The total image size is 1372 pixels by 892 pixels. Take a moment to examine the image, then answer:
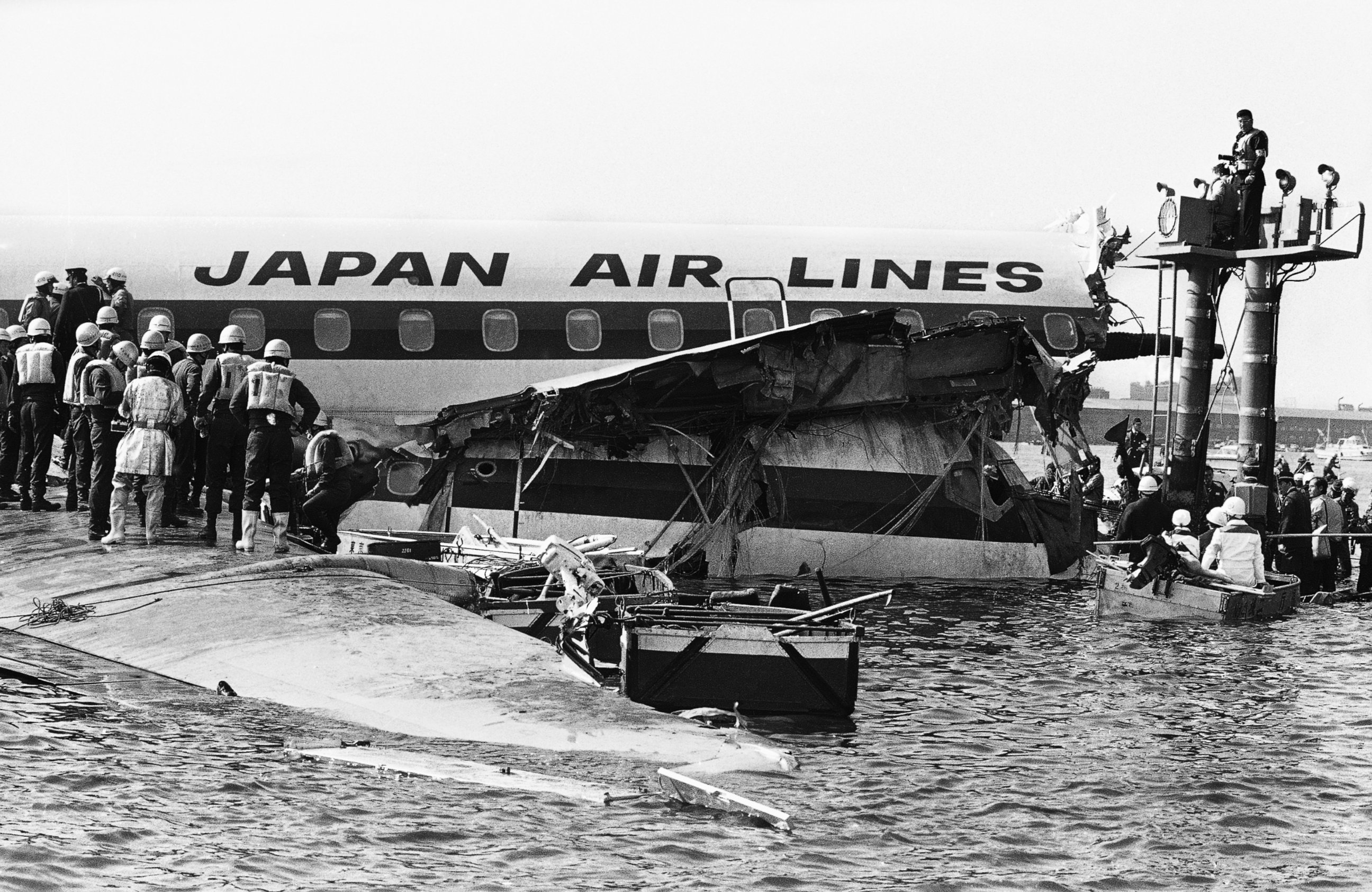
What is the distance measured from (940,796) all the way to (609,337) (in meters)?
15.0

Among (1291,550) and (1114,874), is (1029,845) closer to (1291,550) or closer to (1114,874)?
(1114,874)

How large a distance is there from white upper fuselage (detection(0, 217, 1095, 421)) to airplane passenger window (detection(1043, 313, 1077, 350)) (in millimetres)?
1231

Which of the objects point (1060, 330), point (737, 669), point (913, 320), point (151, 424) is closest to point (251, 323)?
point (151, 424)

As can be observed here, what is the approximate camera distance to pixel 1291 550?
1046 inches

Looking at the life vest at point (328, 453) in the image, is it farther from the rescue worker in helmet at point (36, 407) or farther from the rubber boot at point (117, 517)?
the rescue worker in helmet at point (36, 407)

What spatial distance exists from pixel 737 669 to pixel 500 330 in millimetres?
13062

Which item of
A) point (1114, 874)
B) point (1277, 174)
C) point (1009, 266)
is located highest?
point (1277, 174)

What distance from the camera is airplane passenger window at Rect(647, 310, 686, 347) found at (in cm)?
2586

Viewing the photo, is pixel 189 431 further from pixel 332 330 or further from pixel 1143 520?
pixel 1143 520

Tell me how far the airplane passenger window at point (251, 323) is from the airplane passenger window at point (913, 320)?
10108mm

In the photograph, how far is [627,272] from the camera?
1027 inches

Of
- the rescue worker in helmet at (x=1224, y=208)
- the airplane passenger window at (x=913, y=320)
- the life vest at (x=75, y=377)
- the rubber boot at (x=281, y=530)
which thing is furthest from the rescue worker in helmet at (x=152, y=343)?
the rescue worker in helmet at (x=1224, y=208)

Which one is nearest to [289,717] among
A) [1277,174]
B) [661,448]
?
[661,448]

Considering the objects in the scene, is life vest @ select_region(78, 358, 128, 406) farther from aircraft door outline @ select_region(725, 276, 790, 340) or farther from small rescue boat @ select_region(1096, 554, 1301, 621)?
small rescue boat @ select_region(1096, 554, 1301, 621)
